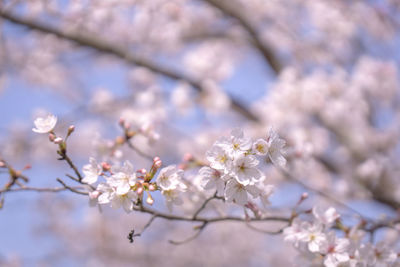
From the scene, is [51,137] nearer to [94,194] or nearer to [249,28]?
[94,194]

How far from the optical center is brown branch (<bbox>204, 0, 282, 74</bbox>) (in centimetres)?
497

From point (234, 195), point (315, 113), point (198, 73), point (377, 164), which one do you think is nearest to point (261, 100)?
point (315, 113)

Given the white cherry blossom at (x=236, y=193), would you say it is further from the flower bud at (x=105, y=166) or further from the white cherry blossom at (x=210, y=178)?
the flower bud at (x=105, y=166)

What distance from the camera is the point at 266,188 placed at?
1771 mm

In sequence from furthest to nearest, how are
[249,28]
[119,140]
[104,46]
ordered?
1. [249,28]
2. [104,46]
3. [119,140]

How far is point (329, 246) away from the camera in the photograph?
164cm

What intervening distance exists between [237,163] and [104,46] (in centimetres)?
329

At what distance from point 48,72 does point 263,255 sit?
6871 mm

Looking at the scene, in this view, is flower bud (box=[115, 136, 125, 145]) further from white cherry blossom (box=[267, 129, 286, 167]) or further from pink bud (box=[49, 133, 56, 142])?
white cherry blossom (box=[267, 129, 286, 167])

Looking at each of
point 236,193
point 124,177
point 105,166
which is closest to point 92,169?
point 105,166

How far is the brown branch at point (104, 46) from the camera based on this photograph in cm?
365

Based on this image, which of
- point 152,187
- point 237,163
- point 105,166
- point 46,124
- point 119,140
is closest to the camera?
point 237,163

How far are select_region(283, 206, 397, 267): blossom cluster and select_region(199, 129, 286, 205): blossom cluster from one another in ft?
1.36

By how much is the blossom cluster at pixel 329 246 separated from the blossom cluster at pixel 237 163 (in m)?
0.41
